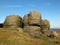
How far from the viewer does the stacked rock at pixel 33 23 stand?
1248 inches

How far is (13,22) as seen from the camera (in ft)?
116

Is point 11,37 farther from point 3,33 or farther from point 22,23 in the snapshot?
point 22,23

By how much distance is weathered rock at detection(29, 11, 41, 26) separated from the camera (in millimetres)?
33281

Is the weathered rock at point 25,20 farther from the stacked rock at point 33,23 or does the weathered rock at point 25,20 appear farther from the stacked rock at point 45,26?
the stacked rock at point 45,26

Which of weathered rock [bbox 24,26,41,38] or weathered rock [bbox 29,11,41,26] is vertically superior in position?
weathered rock [bbox 29,11,41,26]

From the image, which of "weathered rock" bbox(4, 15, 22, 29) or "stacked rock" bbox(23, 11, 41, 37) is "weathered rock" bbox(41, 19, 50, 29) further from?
"weathered rock" bbox(4, 15, 22, 29)

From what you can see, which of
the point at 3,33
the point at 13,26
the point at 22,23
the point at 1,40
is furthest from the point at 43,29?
the point at 1,40

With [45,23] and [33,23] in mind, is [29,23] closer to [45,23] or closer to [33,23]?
[33,23]

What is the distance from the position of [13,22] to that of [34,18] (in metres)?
4.87

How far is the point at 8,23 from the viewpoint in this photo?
35375mm

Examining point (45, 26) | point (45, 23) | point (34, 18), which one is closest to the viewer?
point (34, 18)

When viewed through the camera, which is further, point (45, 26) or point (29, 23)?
point (45, 26)

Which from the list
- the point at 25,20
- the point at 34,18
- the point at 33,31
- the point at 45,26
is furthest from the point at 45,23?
the point at 33,31

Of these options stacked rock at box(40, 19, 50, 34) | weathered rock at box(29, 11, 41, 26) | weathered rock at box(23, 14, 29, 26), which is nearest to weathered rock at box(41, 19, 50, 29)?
stacked rock at box(40, 19, 50, 34)
